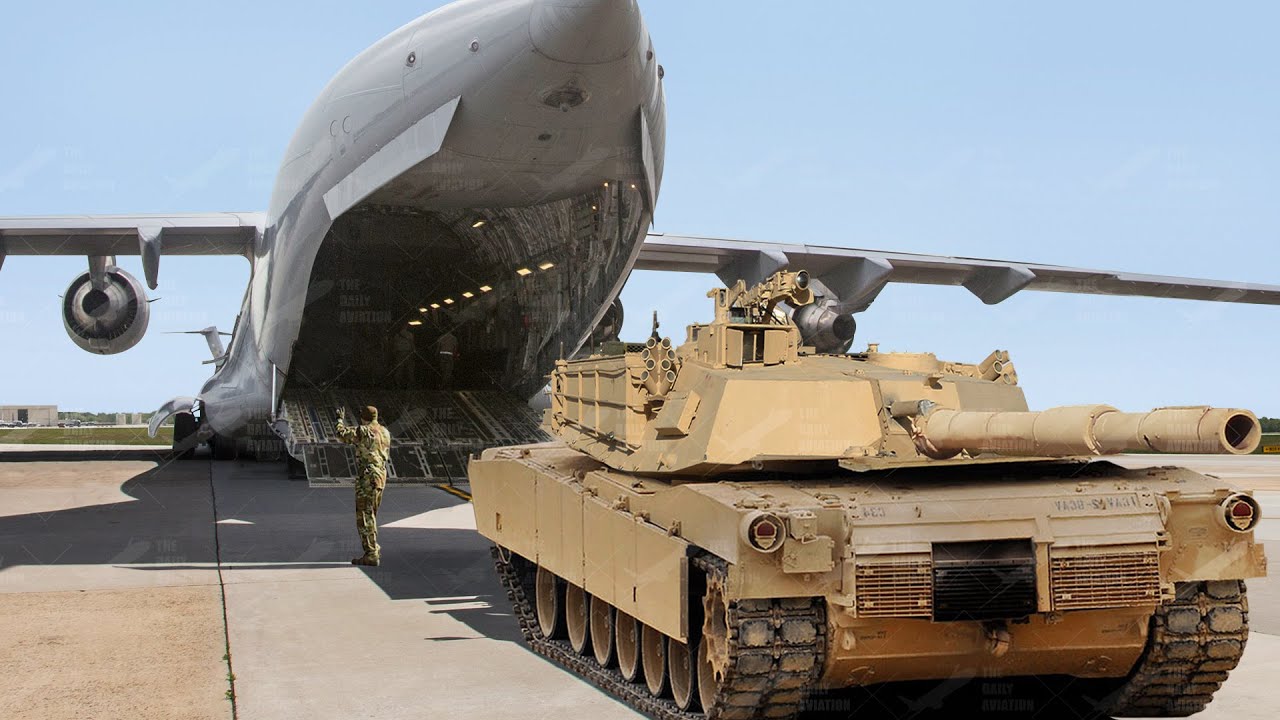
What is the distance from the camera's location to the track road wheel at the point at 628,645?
7.68 meters

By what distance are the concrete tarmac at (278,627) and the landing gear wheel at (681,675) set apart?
313 mm

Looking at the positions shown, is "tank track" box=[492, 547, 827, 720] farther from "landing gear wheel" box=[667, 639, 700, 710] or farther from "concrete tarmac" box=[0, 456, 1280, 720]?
"concrete tarmac" box=[0, 456, 1280, 720]

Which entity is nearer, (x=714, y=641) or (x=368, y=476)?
(x=714, y=641)

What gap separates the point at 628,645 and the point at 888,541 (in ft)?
7.65

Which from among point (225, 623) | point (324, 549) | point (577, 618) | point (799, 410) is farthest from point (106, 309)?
point (799, 410)

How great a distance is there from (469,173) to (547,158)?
2.88ft

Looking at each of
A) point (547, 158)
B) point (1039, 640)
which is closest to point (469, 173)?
point (547, 158)

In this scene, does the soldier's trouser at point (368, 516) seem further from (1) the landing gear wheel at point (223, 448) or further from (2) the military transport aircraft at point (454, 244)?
(1) the landing gear wheel at point (223, 448)

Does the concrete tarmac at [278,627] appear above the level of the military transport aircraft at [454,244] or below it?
below

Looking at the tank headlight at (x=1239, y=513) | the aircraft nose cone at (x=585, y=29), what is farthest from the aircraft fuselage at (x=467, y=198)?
the tank headlight at (x=1239, y=513)

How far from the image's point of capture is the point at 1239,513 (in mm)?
6539

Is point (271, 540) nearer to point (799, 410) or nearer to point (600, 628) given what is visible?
point (600, 628)

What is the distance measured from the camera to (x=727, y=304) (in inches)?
326

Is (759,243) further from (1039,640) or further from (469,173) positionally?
(1039,640)
